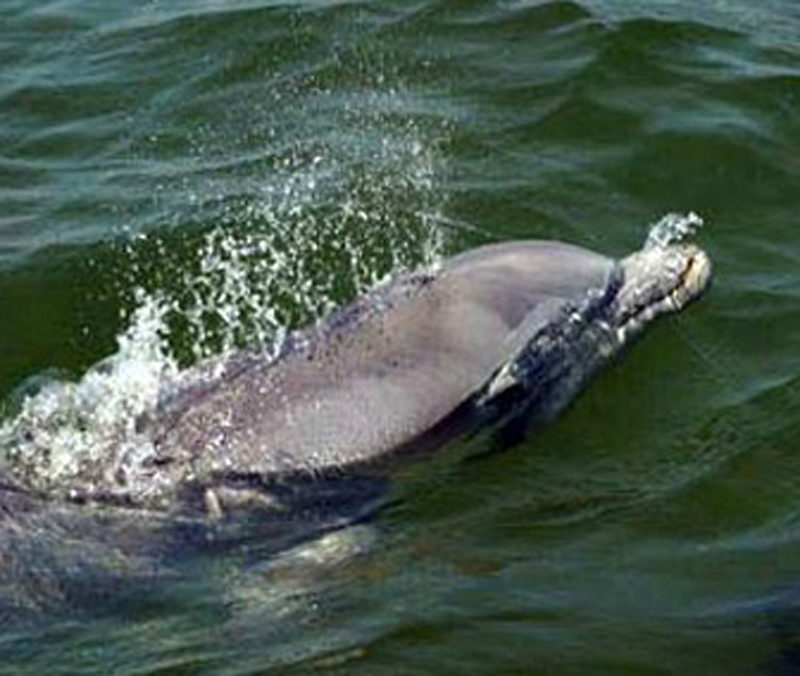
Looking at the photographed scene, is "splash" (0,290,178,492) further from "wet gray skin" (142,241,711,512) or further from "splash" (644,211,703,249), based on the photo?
"splash" (644,211,703,249)

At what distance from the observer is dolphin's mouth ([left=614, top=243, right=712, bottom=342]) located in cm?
790

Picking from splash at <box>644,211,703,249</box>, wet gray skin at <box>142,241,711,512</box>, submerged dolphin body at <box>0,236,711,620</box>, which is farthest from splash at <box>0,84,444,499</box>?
splash at <box>644,211,703,249</box>

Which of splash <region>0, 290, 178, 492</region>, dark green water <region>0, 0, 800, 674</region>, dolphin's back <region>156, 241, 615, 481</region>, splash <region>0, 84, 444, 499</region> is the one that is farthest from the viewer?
splash <region>0, 84, 444, 499</region>

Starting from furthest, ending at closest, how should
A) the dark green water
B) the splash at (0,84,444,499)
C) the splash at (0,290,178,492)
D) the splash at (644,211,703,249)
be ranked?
1. the splash at (644,211,703,249)
2. the splash at (0,84,444,499)
3. the splash at (0,290,178,492)
4. the dark green water

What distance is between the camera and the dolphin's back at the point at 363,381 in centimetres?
715

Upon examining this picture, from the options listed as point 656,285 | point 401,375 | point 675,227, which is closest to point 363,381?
point 401,375

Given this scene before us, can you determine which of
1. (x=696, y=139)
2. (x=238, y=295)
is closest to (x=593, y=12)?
(x=696, y=139)

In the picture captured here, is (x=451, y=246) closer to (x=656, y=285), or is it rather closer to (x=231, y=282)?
(x=231, y=282)

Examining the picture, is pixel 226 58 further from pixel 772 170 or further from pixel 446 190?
pixel 772 170

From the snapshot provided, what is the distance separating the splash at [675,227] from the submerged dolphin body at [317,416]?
6.76 feet

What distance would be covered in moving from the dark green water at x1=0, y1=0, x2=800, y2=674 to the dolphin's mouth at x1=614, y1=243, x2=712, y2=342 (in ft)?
1.15

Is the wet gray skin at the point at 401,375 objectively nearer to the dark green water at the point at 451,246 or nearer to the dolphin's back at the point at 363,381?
the dolphin's back at the point at 363,381

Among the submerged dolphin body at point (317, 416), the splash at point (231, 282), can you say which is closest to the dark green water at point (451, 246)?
the splash at point (231, 282)

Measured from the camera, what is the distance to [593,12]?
513 inches
